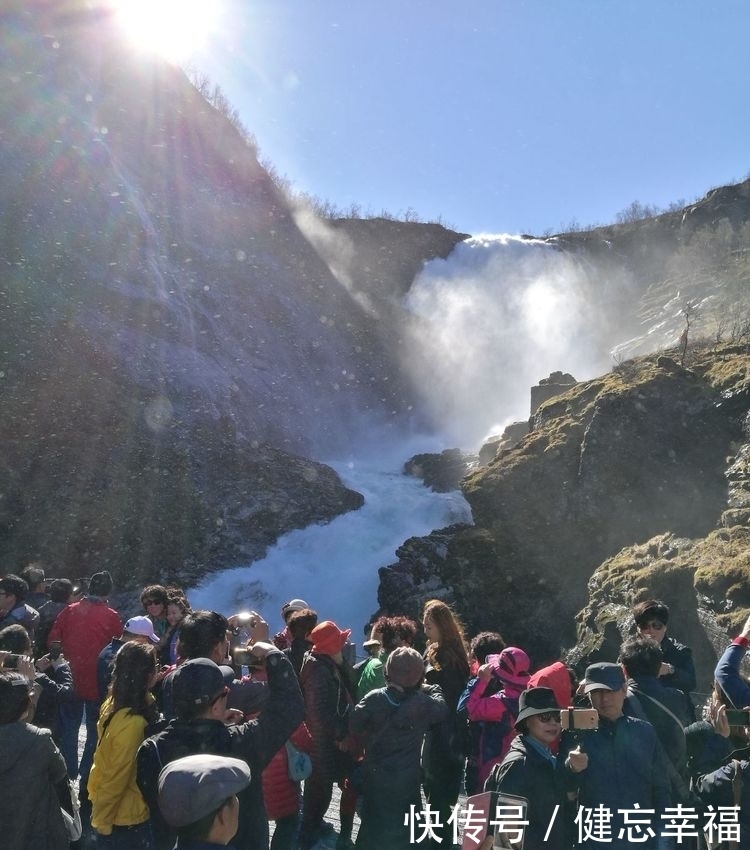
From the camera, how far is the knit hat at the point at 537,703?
123 inches

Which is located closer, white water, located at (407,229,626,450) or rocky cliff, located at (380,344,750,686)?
rocky cliff, located at (380,344,750,686)

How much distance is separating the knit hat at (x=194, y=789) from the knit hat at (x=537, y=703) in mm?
1444

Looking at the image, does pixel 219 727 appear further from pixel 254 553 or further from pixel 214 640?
pixel 254 553

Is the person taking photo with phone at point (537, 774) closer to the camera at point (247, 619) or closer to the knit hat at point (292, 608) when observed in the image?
the camera at point (247, 619)

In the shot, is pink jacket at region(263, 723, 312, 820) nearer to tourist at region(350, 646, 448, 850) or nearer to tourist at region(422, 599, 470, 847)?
tourist at region(350, 646, 448, 850)

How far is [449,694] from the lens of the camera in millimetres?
4688

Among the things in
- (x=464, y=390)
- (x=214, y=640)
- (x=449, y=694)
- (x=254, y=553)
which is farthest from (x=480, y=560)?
(x=464, y=390)

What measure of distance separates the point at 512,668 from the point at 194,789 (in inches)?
96.0

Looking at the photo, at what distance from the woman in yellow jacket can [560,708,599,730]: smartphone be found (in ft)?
6.81

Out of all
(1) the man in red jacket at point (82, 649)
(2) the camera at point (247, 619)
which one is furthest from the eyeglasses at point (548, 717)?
(1) the man in red jacket at point (82, 649)

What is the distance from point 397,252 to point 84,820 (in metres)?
53.8

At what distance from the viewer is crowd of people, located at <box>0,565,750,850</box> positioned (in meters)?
2.87

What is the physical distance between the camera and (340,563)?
73.9ft

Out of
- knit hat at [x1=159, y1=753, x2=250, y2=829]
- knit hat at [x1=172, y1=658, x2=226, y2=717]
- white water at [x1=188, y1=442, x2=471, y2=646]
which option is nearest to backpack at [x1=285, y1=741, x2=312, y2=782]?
knit hat at [x1=172, y1=658, x2=226, y2=717]
